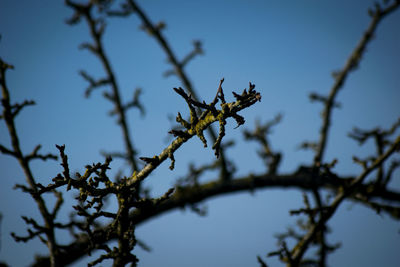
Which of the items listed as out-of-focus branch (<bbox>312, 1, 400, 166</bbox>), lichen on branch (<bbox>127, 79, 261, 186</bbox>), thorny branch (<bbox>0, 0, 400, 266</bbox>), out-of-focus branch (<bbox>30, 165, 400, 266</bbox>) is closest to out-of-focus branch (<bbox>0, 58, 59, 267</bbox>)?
thorny branch (<bbox>0, 0, 400, 266</bbox>)

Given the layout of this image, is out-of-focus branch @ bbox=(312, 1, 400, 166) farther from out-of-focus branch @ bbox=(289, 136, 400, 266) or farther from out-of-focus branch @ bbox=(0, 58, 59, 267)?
out-of-focus branch @ bbox=(0, 58, 59, 267)

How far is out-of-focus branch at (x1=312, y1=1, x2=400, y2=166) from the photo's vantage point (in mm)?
5357

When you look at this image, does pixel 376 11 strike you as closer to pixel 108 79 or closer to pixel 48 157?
pixel 108 79

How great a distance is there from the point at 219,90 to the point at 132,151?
533 cm

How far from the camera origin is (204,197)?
5184 millimetres

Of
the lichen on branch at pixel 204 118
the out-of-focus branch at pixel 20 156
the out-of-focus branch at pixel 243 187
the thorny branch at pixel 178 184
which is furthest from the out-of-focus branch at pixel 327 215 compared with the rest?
the out-of-focus branch at pixel 20 156

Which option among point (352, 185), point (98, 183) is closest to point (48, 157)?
point (98, 183)

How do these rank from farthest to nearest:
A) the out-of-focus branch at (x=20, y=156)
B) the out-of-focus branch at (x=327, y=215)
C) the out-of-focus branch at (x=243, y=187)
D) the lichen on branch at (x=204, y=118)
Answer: the out-of-focus branch at (x=243, y=187) < the out-of-focus branch at (x=327, y=215) < the out-of-focus branch at (x=20, y=156) < the lichen on branch at (x=204, y=118)

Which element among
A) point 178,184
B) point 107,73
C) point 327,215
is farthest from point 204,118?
point 107,73

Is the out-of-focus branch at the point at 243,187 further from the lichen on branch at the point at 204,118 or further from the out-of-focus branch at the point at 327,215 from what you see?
the lichen on branch at the point at 204,118

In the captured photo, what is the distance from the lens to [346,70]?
5605mm

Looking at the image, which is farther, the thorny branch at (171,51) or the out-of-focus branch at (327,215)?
the thorny branch at (171,51)

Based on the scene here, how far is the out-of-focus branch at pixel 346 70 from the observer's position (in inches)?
211

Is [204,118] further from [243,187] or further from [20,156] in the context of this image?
[243,187]
